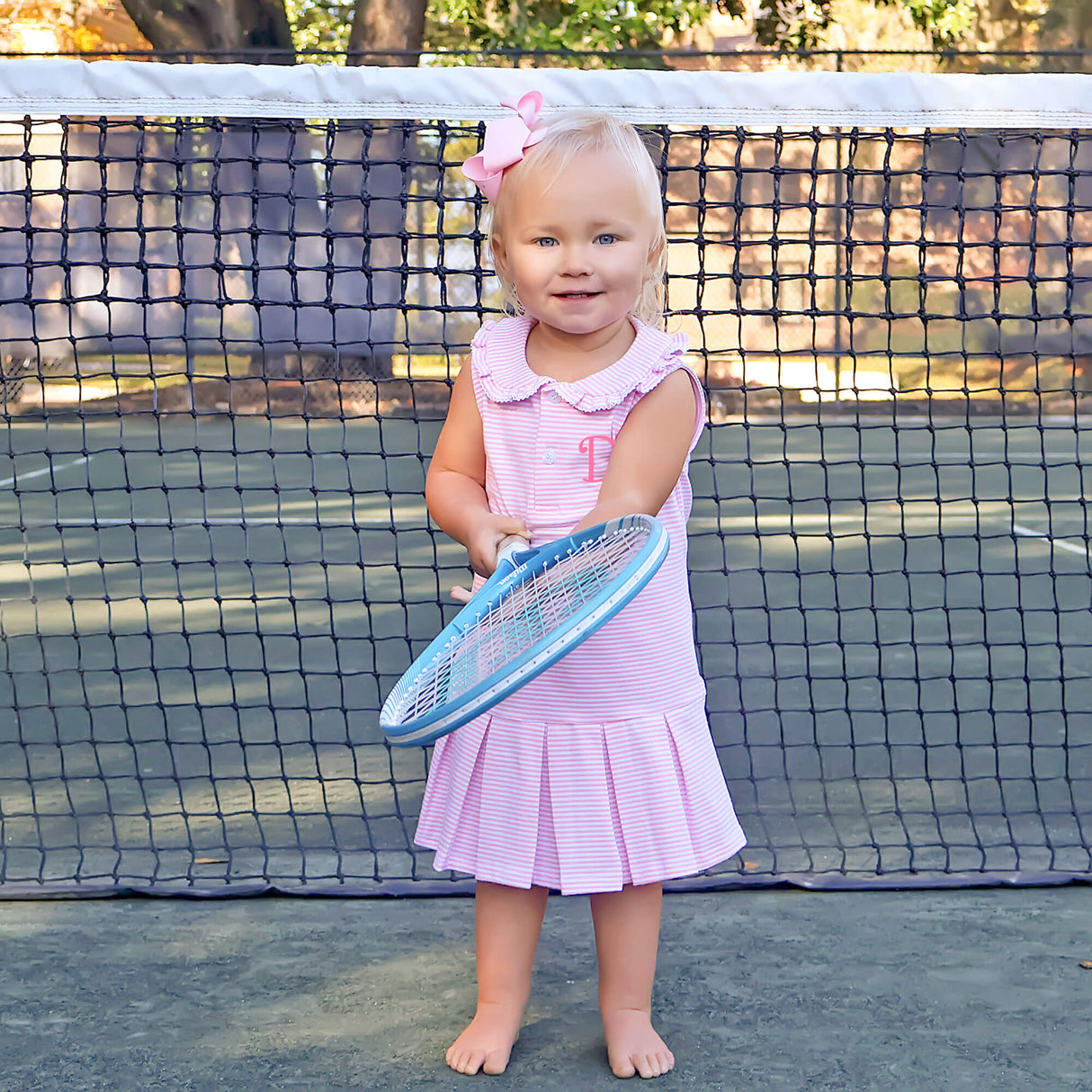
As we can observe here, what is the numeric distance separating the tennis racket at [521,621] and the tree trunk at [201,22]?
15.1 meters

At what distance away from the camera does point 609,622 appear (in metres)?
2.02

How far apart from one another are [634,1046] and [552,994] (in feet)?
0.90

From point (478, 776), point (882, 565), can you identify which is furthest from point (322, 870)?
point (882, 565)

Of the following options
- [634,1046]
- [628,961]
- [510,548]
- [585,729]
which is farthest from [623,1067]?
[510,548]

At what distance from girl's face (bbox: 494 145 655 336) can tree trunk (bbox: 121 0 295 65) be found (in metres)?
14.8

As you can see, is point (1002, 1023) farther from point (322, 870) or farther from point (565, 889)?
point (322, 870)

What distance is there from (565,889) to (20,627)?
3842 millimetres

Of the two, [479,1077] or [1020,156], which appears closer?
[479,1077]

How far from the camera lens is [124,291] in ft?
41.3

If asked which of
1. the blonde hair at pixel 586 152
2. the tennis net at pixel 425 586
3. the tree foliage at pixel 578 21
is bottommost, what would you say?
the tennis net at pixel 425 586

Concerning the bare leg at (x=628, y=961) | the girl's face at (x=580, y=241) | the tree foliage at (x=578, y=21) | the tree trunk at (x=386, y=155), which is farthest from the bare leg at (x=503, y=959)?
the tree foliage at (x=578, y=21)

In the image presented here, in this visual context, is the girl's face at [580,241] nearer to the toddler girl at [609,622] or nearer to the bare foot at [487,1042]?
the toddler girl at [609,622]

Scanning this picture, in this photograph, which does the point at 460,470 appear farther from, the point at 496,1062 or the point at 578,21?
the point at 578,21

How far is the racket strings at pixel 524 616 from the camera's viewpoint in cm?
182
